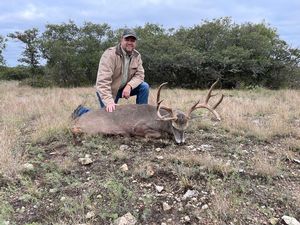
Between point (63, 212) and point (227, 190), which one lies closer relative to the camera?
point (63, 212)

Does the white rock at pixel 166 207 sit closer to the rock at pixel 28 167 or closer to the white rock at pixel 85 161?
the white rock at pixel 85 161

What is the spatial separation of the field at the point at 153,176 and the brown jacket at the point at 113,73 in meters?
0.82

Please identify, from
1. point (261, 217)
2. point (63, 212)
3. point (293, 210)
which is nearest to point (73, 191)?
point (63, 212)

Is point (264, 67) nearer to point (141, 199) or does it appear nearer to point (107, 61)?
point (107, 61)

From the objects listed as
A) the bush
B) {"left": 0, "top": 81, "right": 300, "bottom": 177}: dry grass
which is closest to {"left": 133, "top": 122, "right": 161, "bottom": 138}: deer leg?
{"left": 0, "top": 81, "right": 300, "bottom": 177}: dry grass

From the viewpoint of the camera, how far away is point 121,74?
6.98 metres

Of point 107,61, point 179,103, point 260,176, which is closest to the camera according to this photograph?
point 260,176

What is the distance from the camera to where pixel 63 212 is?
3777 millimetres

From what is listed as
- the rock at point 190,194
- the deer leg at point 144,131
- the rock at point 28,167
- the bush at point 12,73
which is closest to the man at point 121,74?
the deer leg at point 144,131

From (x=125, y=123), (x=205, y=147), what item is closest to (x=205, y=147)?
(x=205, y=147)

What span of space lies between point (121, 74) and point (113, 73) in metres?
0.16

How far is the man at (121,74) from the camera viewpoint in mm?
6598

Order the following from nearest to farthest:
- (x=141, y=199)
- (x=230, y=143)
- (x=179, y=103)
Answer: (x=141, y=199)
(x=230, y=143)
(x=179, y=103)

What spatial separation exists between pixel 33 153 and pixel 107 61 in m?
2.07
